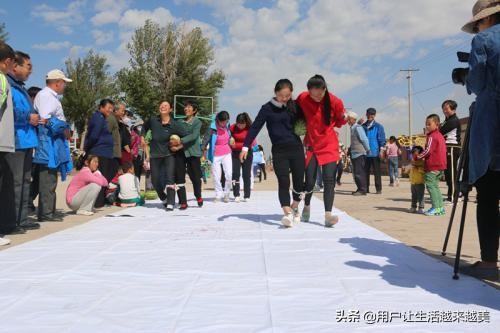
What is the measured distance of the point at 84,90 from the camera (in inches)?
1747

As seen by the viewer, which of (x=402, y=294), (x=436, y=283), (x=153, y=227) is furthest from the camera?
(x=153, y=227)

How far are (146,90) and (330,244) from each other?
35.5 m

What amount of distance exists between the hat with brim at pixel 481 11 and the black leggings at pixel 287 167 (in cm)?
298

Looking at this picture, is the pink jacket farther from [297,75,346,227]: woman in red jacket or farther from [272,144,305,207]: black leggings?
[297,75,346,227]: woman in red jacket

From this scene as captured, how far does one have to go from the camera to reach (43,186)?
6305mm

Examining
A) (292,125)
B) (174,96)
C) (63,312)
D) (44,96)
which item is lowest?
(63,312)

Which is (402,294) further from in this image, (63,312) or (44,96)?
(44,96)

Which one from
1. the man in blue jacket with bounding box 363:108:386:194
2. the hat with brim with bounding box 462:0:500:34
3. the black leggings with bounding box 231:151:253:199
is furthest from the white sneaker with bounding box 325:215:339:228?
the man in blue jacket with bounding box 363:108:386:194

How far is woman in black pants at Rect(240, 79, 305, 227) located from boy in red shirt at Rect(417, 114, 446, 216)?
2202mm

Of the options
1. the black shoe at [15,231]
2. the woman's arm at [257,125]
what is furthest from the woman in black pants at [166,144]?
the black shoe at [15,231]

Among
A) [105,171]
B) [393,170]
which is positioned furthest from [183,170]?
[393,170]

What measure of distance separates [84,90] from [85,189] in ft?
132

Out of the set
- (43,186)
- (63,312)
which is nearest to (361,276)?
(63,312)

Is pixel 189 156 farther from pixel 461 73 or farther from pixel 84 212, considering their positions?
pixel 461 73
